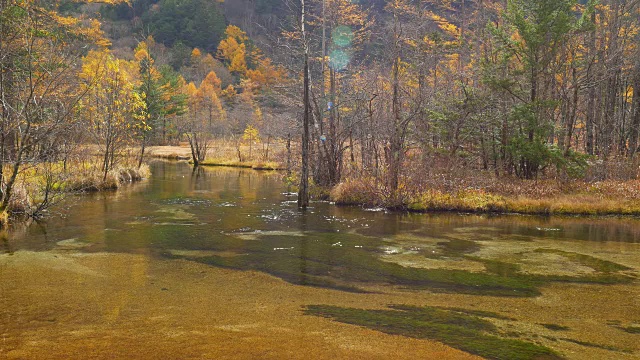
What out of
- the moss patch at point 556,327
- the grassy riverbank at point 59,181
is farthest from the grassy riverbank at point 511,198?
the moss patch at point 556,327

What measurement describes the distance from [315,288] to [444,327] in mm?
2296

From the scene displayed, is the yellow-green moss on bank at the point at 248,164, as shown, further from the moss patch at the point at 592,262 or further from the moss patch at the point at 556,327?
the moss patch at the point at 556,327

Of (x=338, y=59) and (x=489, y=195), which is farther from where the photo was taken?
(x=338, y=59)

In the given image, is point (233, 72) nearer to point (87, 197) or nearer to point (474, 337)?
point (87, 197)

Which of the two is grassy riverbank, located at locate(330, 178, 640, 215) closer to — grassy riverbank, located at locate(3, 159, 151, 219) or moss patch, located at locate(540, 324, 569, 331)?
grassy riverbank, located at locate(3, 159, 151, 219)

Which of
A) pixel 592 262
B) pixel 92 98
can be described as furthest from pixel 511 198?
pixel 92 98

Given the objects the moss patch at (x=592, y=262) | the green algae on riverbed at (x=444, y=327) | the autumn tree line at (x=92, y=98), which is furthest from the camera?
the autumn tree line at (x=92, y=98)

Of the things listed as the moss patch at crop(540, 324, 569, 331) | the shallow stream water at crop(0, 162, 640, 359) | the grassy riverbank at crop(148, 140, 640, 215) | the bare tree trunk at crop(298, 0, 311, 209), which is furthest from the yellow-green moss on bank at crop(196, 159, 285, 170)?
the moss patch at crop(540, 324, 569, 331)

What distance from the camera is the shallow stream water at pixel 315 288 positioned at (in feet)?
16.8

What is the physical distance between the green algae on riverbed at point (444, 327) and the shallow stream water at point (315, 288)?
0.9 inches

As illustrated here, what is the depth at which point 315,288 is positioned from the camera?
7.38 metres

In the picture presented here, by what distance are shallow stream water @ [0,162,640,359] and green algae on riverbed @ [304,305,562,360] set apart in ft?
0.08

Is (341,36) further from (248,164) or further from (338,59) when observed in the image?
(248,164)

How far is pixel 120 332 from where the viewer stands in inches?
209
